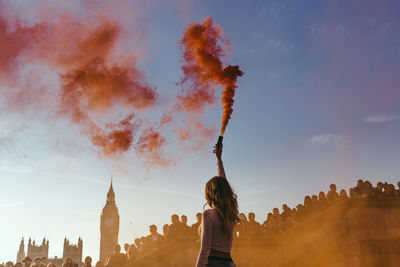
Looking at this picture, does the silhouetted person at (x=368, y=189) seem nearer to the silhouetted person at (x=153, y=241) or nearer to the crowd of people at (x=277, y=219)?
the crowd of people at (x=277, y=219)

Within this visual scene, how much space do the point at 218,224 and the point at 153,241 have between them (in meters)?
9.54

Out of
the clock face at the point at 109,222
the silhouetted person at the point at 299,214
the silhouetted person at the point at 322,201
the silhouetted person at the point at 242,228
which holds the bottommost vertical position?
the silhouetted person at the point at 242,228

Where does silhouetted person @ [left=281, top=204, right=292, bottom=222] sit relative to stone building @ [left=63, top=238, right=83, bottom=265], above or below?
below

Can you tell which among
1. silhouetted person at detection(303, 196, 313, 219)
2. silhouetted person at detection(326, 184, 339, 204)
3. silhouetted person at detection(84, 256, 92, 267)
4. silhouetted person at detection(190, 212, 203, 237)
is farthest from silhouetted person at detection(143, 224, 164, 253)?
silhouetted person at detection(326, 184, 339, 204)

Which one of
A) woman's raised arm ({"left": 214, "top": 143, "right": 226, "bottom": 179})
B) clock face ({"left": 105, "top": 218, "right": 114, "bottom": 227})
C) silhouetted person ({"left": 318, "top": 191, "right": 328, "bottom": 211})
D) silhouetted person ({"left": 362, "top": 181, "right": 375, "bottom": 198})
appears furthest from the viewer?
clock face ({"left": 105, "top": 218, "right": 114, "bottom": 227})

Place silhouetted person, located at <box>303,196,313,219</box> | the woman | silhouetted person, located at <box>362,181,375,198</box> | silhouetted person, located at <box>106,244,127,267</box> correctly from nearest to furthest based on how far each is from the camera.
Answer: the woman < silhouetted person, located at <box>106,244,127,267</box> < silhouetted person, located at <box>362,181,375,198</box> < silhouetted person, located at <box>303,196,313,219</box>

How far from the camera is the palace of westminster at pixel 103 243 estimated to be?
467 ft

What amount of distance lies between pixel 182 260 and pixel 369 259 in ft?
18.9

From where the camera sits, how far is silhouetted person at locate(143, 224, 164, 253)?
1222 centimetres

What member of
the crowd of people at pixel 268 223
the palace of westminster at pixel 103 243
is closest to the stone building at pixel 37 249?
the palace of westminster at pixel 103 243

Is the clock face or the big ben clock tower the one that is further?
the clock face

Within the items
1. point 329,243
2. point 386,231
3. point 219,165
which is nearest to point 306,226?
point 329,243

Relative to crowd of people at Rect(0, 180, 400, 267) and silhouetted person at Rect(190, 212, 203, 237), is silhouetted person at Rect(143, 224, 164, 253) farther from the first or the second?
silhouetted person at Rect(190, 212, 203, 237)

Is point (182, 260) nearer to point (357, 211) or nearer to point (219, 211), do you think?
point (357, 211)
